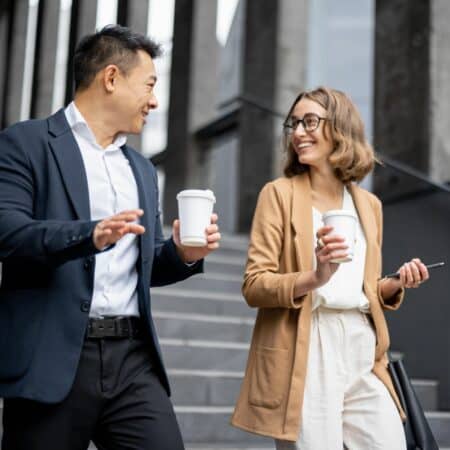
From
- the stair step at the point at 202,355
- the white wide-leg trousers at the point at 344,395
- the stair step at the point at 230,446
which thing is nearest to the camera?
the white wide-leg trousers at the point at 344,395

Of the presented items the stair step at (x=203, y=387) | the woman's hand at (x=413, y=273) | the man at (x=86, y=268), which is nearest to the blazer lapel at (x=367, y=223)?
the woman's hand at (x=413, y=273)

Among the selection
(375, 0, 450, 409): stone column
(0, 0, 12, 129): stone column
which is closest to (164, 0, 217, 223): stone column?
(375, 0, 450, 409): stone column

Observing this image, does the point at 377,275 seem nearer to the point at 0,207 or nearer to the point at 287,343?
the point at 287,343

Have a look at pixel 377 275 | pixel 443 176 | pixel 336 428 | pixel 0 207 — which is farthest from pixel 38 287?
pixel 443 176

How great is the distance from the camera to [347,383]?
232cm

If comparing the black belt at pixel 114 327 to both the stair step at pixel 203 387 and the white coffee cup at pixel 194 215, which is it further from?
the stair step at pixel 203 387

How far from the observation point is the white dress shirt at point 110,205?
204cm

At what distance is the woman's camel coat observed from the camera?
228 cm

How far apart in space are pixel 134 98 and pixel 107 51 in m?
0.16

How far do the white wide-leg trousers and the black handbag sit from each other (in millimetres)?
95

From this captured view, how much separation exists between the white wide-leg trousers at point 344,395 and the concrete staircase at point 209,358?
4.21 ft

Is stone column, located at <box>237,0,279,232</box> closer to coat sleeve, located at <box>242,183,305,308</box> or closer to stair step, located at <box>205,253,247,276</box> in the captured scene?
stair step, located at <box>205,253,247,276</box>

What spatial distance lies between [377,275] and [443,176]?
115 inches

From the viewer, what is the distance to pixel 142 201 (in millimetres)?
2186
